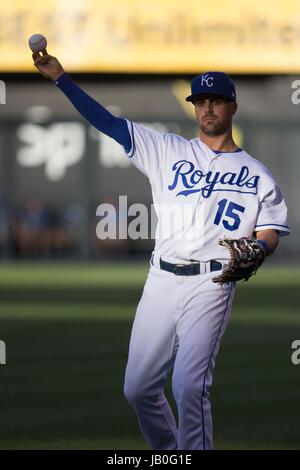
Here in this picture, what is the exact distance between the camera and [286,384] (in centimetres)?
1133

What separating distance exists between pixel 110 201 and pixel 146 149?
1172 inches

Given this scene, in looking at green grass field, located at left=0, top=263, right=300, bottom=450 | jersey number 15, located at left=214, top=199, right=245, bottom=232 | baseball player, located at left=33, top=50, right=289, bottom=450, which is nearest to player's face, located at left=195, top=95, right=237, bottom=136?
baseball player, located at left=33, top=50, right=289, bottom=450

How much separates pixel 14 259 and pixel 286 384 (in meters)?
24.5

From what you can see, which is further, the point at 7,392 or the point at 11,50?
the point at 11,50

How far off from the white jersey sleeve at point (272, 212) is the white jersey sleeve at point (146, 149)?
22.4 inches

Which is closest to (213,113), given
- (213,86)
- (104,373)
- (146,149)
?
(213,86)

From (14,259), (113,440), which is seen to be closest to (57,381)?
(113,440)

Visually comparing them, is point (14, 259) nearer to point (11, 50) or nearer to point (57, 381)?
point (11, 50)

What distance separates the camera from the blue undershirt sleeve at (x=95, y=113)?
7.14 meters

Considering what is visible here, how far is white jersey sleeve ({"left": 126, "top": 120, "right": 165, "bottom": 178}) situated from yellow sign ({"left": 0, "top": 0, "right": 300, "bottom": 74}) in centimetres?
2321

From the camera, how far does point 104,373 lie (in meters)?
12.0

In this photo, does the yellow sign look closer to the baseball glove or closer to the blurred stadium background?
the blurred stadium background

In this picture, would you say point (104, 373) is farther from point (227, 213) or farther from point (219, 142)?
point (227, 213)

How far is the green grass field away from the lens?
29.0 ft
